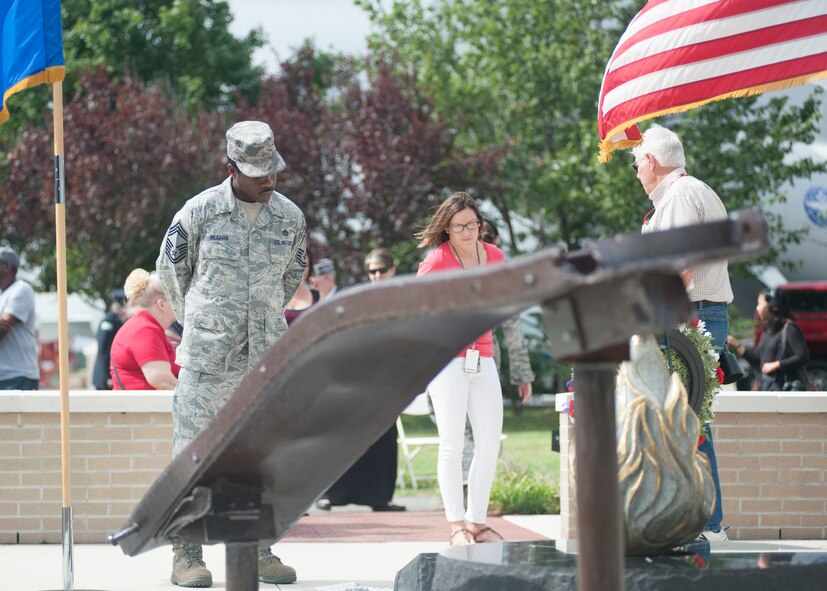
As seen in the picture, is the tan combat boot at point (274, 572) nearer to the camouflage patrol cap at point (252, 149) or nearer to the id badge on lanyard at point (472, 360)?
Answer: the id badge on lanyard at point (472, 360)

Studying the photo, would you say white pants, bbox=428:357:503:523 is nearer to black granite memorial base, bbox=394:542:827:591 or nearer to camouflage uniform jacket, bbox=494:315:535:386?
camouflage uniform jacket, bbox=494:315:535:386

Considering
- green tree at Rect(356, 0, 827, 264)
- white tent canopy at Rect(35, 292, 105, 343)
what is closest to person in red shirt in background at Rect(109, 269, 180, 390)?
green tree at Rect(356, 0, 827, 264)

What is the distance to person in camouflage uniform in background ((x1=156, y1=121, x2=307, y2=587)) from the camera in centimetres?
637

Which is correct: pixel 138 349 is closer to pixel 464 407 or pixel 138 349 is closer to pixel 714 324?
pixel 464 407

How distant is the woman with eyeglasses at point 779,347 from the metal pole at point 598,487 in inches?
460

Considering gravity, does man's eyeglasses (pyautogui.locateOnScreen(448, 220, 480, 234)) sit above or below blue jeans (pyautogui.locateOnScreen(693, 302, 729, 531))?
above

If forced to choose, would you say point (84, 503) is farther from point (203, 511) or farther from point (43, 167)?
point (43, 167)

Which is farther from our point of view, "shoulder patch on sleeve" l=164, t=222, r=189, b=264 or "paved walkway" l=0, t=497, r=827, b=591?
"paved walkway" l=0, t=497, r=827, b=591

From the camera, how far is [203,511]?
3.59 meters

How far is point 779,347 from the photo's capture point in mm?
14609

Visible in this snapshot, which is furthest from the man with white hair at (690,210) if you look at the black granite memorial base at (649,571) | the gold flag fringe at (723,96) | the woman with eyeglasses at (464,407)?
the black granite memorial base at (649,571)

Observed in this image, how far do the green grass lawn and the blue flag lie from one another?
5927mm

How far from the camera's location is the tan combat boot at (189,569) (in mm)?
6559

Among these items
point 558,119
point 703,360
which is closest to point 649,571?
point 703,360
